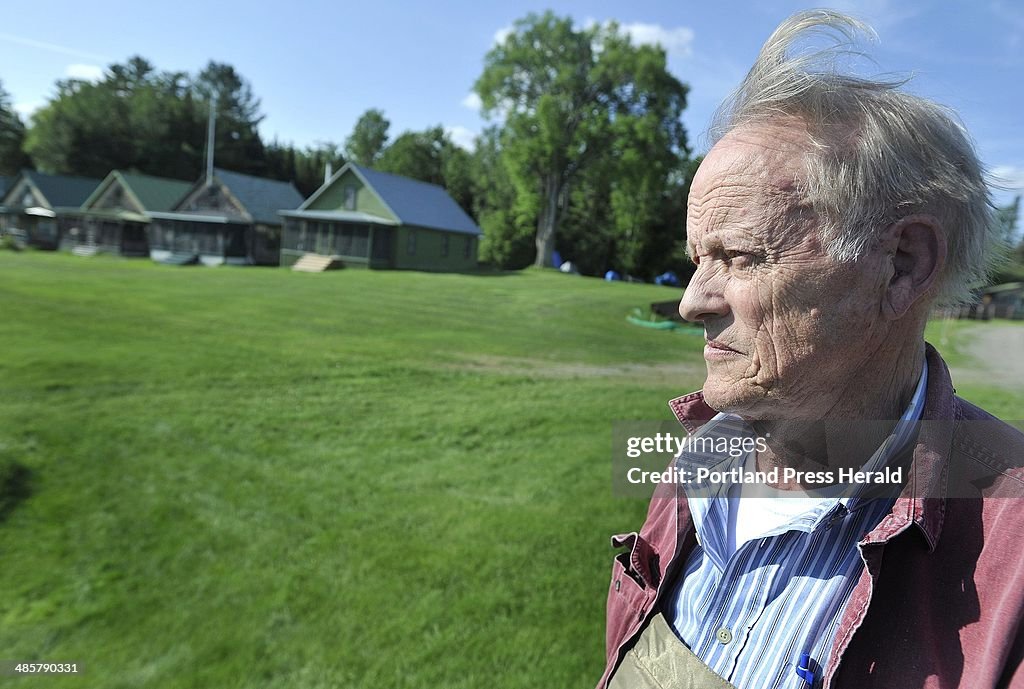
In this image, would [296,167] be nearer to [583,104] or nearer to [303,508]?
[583,104]

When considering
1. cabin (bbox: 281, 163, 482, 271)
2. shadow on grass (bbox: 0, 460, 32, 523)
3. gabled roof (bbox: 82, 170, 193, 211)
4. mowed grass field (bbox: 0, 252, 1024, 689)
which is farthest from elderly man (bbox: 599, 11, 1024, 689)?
gabled roof (bbox: 82, 170, 193, 211)

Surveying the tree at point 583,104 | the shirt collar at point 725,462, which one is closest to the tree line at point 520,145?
the tree at point 583,104

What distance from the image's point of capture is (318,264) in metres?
29.7

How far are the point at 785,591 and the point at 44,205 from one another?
47.0 m

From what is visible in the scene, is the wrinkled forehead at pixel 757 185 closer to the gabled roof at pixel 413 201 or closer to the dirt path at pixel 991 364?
the dirt path at pixel 991 364

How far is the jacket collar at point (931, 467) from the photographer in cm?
107

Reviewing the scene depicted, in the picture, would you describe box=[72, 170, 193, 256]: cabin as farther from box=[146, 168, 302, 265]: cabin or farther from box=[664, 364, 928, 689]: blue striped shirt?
box=[664, 364, 928, 689]: blue striped shirt

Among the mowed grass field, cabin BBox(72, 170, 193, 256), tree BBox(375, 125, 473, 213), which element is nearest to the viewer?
the mowed grass field

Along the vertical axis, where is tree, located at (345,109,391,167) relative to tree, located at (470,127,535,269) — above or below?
above

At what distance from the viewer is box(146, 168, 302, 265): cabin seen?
3450 centimetres

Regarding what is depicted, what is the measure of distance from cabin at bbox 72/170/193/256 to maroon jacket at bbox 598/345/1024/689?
136 ft

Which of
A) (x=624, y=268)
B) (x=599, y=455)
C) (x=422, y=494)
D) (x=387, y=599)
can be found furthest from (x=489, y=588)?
(x=624, y=268)

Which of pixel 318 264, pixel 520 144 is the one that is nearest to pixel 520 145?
pixel 520 144

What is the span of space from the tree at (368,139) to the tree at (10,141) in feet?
94.8
